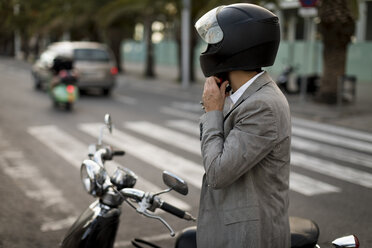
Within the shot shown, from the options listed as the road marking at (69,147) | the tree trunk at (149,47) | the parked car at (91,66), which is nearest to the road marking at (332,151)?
the road marking at (69,147)

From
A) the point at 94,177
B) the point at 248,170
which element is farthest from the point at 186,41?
the point at 248,170

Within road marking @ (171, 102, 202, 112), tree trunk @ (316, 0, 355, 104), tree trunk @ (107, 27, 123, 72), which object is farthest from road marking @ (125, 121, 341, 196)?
tree trunk @ (107, 27, 123, 72)

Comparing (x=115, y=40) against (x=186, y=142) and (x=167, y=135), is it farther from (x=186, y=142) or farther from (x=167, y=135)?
(x=186, y=142)

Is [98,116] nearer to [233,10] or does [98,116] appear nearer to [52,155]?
[52,155]

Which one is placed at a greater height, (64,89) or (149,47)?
(149,47)

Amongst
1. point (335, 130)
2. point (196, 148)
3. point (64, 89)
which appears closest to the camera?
point (196, 148)

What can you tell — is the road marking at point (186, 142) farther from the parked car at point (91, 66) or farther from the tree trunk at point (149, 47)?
the tree trunk at point (149, 47)

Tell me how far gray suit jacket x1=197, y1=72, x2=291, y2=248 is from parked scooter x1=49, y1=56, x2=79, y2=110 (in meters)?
11.4

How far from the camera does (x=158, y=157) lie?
770 cm

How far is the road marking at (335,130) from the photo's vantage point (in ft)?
32.0

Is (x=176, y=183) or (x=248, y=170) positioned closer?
(x=248, y=170)

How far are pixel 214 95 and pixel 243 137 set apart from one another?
24cm

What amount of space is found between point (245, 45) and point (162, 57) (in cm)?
3819

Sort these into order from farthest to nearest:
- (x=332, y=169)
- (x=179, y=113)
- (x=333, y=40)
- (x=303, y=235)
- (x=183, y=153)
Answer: (x=333, y=40)
(x=179, y=113)
(x=183, y=153)
(x=332, y=169)
(x=303, y=235)
